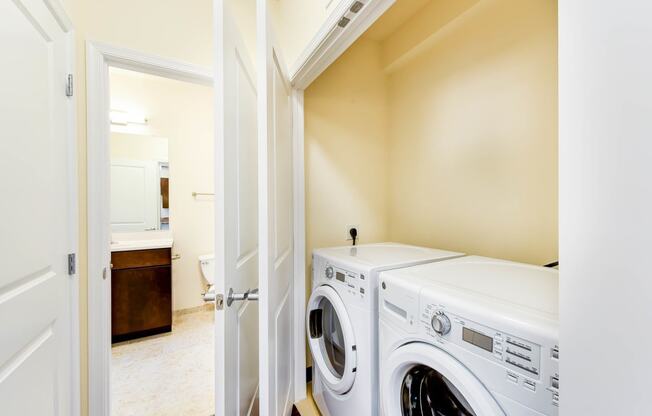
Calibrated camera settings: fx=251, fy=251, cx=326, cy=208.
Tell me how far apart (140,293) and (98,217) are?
56.5 inches

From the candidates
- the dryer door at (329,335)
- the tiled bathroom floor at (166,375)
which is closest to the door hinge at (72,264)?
the tiled bathroom floor at (166,375)

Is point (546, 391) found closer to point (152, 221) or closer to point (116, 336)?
point (116, 336)

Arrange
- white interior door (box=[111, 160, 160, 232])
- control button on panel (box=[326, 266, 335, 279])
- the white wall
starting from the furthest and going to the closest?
1. white interior door (box=[111, 160, 160, 232])
2. control button on panel (box=[326, 266, 335, 279])
3. the white wall

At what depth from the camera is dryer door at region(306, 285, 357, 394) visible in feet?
4.01

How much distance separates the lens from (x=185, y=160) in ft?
9.73

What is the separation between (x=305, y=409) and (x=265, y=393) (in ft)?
3.21

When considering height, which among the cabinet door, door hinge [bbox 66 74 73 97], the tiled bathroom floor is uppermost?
door hinge [bbox 66 74 73 97]

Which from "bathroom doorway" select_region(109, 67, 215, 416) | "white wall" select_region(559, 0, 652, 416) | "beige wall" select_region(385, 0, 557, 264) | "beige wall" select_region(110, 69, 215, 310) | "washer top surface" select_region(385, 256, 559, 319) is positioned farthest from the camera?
"beige wall" select_region(110, 69, 215, 310)

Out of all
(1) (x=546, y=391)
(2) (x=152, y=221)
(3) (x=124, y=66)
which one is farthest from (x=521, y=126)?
(2) (x=152, y=221)

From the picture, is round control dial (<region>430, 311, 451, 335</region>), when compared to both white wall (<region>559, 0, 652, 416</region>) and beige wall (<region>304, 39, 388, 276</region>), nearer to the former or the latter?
white wall (<region>559, 0, 652, 416</region>)

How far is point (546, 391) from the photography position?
55cm

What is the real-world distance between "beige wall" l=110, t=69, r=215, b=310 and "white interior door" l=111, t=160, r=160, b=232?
17cm

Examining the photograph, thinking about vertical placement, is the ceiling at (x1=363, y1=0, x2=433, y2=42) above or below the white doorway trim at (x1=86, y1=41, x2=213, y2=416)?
above

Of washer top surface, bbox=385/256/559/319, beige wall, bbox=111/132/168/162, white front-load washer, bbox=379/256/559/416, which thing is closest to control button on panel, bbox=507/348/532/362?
white front-load washer, bbox=379/256/559/416
